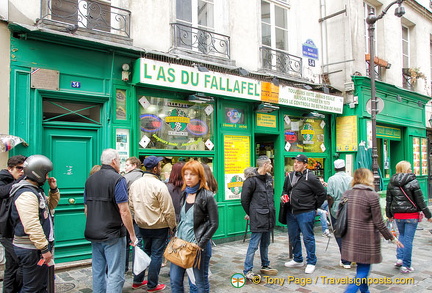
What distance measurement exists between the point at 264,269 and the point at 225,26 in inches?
211

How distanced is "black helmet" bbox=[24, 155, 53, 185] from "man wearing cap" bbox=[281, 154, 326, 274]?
3.62 m

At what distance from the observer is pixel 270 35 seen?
9102 mm

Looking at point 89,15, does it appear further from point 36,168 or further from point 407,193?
point 407,193

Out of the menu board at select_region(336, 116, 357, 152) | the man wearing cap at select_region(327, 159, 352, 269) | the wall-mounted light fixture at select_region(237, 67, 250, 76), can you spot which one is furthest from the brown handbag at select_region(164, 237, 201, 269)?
the menu board at select_region(336, 116, 357, 152)

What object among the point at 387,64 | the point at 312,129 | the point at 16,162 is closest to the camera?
the point at 16,162

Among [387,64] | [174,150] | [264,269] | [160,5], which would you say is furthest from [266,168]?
[387,64]

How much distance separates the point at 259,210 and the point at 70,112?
3.54 m

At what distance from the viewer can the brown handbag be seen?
3.46m

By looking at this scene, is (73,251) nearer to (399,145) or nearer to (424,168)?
(399,145)

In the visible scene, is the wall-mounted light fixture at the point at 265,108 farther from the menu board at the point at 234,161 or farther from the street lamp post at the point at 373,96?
the street lamp post at the point at 373,96

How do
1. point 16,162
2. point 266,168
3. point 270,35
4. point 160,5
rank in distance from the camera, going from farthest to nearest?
point 270,35
point 160,5
point 266,168
point 16,162

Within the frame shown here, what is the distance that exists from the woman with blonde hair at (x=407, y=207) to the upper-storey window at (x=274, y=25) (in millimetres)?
4989

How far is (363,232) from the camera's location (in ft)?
12.7

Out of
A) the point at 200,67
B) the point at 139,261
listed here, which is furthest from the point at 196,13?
the point at 139,261
